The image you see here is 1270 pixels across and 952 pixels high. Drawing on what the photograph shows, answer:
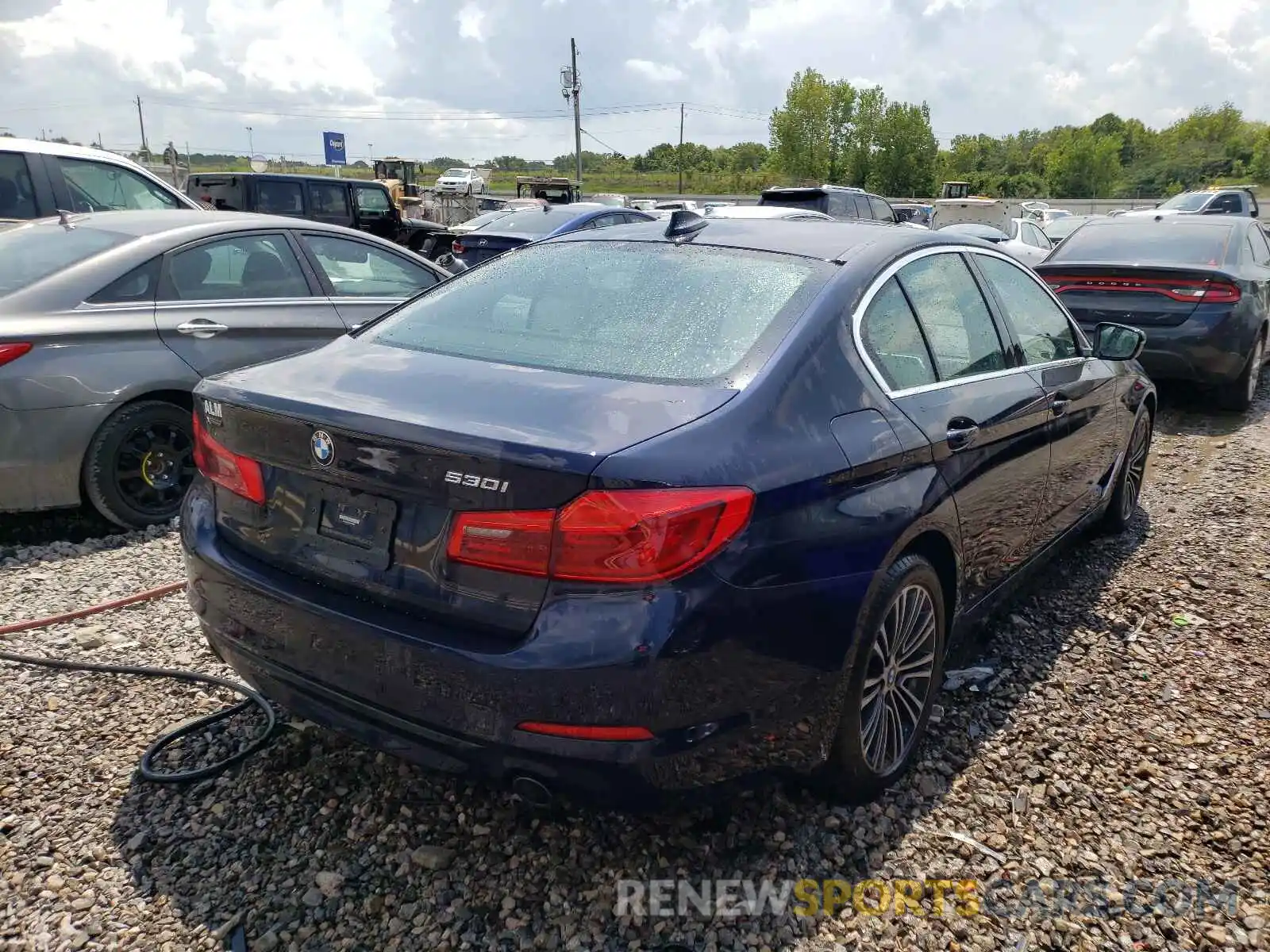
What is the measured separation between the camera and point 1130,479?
5012mm

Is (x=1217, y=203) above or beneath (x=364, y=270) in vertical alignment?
beneath

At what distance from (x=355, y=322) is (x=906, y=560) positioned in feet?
13.3

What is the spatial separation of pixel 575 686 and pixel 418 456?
609 mm

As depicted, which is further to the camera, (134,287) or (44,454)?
(134,287)

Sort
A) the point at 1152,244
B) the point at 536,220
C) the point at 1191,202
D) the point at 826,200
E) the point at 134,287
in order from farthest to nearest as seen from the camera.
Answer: the point at 1191,202
the point at 826,200
the point at 536,220
the point at 1152,244
the point at 134,287

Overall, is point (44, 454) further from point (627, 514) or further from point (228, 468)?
point (627, 514)

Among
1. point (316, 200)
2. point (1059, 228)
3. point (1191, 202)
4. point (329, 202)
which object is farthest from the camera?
point (1191, 202)

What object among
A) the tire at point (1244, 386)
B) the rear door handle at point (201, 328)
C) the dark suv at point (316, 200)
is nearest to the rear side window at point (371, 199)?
the dark suv at point (316, 200)

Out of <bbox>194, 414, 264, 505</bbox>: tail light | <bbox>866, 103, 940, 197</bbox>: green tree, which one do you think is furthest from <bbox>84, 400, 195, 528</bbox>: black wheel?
<bbox>866, 103, 940, 197</bbox>: green tree

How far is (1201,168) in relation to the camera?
269ft

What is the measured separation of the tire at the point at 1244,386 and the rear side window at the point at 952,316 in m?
5.30

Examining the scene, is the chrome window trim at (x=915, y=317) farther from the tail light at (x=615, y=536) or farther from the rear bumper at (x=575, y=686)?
the tail light at (x=615, y=536)

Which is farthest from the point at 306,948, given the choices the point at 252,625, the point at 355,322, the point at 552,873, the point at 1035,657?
the point at 355,322

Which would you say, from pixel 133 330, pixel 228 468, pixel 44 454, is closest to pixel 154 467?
pixel 44 454
